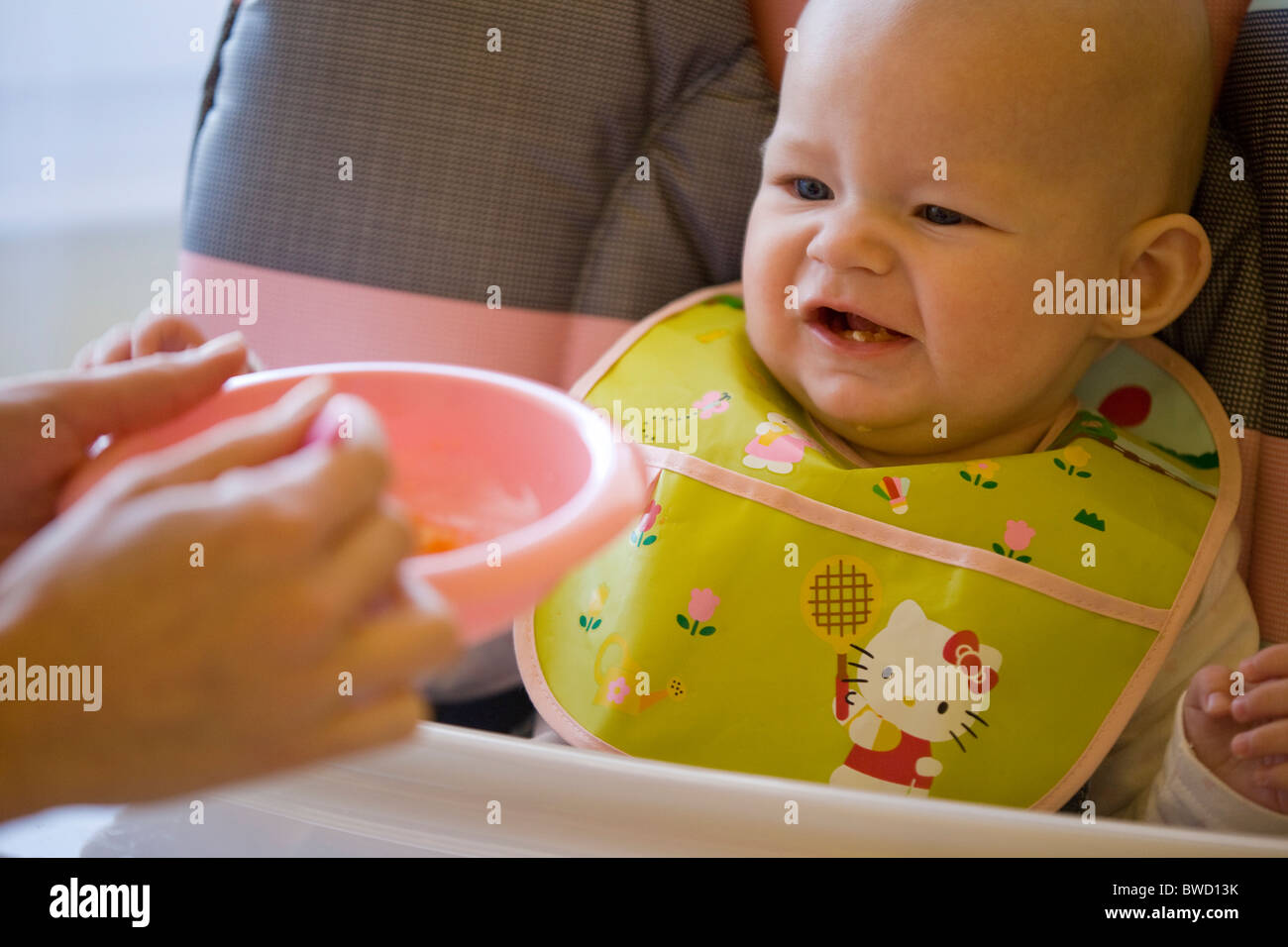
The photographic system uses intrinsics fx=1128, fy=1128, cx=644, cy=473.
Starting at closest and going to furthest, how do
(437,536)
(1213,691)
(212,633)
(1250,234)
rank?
(212,633) → (437,536) → (1213,691) → (1250,234)

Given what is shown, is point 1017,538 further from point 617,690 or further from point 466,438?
point 466,438

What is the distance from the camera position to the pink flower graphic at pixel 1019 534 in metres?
0.91

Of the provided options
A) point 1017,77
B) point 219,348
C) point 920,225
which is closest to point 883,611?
point 920,225

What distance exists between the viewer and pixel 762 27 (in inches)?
44.0

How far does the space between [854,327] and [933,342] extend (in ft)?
0.25

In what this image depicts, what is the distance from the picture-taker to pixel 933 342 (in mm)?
901

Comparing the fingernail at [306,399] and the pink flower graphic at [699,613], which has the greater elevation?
the fingernail at [306,399]

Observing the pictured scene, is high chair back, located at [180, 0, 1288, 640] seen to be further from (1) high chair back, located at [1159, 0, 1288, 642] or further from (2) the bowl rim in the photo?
(2) the bowl rim

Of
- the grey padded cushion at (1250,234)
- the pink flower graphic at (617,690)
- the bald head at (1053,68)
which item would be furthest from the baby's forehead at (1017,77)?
the pink flower graphic at (617,690)

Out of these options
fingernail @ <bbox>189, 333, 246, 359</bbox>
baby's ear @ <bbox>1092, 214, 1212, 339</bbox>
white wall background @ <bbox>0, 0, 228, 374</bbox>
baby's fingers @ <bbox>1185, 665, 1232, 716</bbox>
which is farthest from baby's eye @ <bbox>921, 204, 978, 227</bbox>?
white wall background @ <bbox>0, 0, 228, 374</bbox>

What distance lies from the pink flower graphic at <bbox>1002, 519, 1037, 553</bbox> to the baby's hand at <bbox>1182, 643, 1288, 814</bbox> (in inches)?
6.3

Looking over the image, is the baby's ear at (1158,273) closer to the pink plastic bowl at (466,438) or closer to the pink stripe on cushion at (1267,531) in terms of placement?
the pink stripe on cushion at (1267,531)

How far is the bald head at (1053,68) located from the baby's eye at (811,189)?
0.09m
